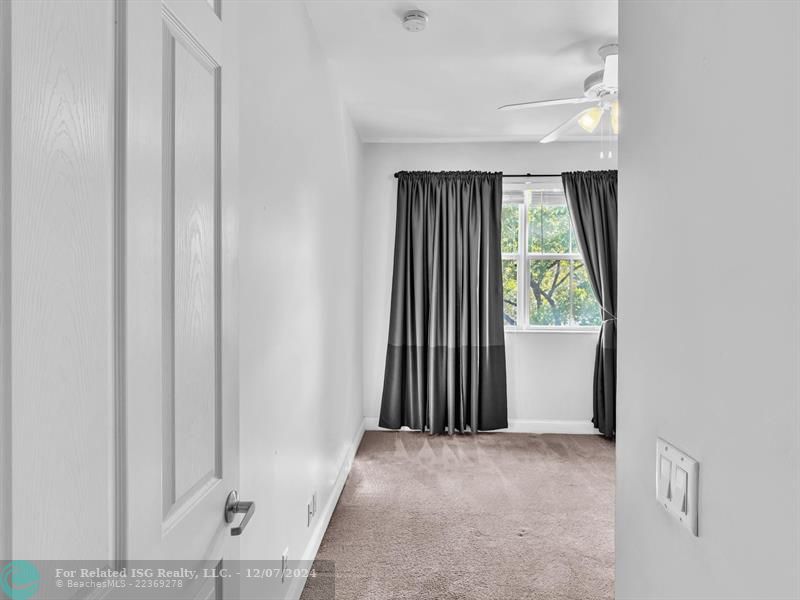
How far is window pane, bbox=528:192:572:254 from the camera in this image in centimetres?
475

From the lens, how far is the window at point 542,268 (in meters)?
4.75

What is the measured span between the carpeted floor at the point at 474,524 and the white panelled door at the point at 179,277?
1551 mm

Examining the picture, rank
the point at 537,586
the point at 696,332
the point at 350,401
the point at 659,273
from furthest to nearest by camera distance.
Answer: the point at 350,401 → the point at 537,586 → the point at 659,273 → the point at 696,332

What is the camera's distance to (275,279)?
74.7 inches

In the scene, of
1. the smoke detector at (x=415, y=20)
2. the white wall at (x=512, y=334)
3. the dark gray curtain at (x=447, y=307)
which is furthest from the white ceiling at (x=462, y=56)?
the dark gray curtain at (x=447, y=307)

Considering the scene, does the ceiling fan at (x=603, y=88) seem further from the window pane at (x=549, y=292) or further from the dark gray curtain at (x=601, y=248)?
the window pane at (x=549, y=292)

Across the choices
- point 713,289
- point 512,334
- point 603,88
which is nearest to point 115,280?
point 713,289

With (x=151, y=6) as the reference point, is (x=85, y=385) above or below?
below

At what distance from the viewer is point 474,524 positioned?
2857 millimetres

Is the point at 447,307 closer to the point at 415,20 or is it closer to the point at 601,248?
the point at 601,248

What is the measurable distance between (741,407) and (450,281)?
3.97 meters

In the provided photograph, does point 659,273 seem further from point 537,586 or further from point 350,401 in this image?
point 350,401

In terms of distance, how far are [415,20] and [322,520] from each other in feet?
8.21

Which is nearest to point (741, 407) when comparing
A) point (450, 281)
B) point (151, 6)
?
point (151, 6)
